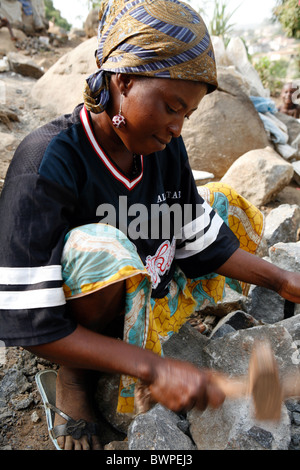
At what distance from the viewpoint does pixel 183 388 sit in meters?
1.25

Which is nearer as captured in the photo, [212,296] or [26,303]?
[26,303]

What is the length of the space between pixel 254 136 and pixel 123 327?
3.92 meters

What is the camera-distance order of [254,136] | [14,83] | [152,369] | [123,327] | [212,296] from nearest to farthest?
[152,369] → [123,327] → [212,296] → [254,136] → [14,83]

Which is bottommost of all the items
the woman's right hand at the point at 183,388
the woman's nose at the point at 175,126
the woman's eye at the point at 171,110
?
the woman's right hand at the point at 183,388

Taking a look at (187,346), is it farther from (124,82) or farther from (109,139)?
(124,82)

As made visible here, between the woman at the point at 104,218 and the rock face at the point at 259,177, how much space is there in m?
2.45

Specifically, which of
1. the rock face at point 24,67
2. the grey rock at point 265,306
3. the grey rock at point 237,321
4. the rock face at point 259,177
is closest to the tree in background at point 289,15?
the rock face at point 24,67

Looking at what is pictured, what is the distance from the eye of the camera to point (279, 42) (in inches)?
2783

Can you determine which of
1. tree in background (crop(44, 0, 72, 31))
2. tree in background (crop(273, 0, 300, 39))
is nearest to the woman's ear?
tree in background (crop(273, 0, 300, 39))

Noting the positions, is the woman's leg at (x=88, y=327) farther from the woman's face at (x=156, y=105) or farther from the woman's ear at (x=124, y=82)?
the woman's ear at (x=124, y=82)

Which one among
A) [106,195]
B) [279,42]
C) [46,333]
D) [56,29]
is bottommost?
[279,42]

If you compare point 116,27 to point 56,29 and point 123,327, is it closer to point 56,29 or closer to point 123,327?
point 123,327

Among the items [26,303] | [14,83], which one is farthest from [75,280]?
[14,83]

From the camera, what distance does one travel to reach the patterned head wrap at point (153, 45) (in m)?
1.35
